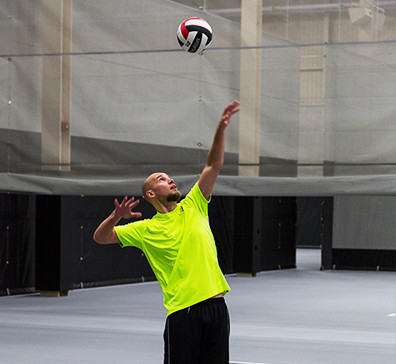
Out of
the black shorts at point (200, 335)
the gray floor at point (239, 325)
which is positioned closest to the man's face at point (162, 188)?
the black shorts at point (200, 335)

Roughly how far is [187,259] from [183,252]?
4 centimetres

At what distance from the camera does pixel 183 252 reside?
4594mm

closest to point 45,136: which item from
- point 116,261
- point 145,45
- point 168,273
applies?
point 145,45

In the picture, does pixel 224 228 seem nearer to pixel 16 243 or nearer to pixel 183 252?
pixel 16 243

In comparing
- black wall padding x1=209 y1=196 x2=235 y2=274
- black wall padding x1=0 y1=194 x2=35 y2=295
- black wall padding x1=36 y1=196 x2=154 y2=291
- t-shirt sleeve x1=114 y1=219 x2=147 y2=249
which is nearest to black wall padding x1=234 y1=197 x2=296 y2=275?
black wall padding x1=209 y1=196 x2=235 y2=274

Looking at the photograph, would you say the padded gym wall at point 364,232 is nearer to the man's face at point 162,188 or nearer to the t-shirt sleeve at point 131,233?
the t-shirt sleeve at point 131,233

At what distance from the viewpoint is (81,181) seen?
11.2 meters

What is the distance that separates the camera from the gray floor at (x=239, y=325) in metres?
8.17

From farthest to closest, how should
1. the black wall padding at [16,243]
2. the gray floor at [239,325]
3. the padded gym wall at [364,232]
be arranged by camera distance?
the padded gym wall at [364,232]
the black wall padding at [16,243]
the gray floor at [239,325]

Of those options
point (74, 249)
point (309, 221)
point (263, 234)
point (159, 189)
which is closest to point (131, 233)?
point (159, 189)

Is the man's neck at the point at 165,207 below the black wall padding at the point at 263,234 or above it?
above

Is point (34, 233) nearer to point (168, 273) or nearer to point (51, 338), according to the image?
point (51, 338)

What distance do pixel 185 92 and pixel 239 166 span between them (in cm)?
108

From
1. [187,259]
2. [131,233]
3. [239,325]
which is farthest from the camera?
[239,325]
